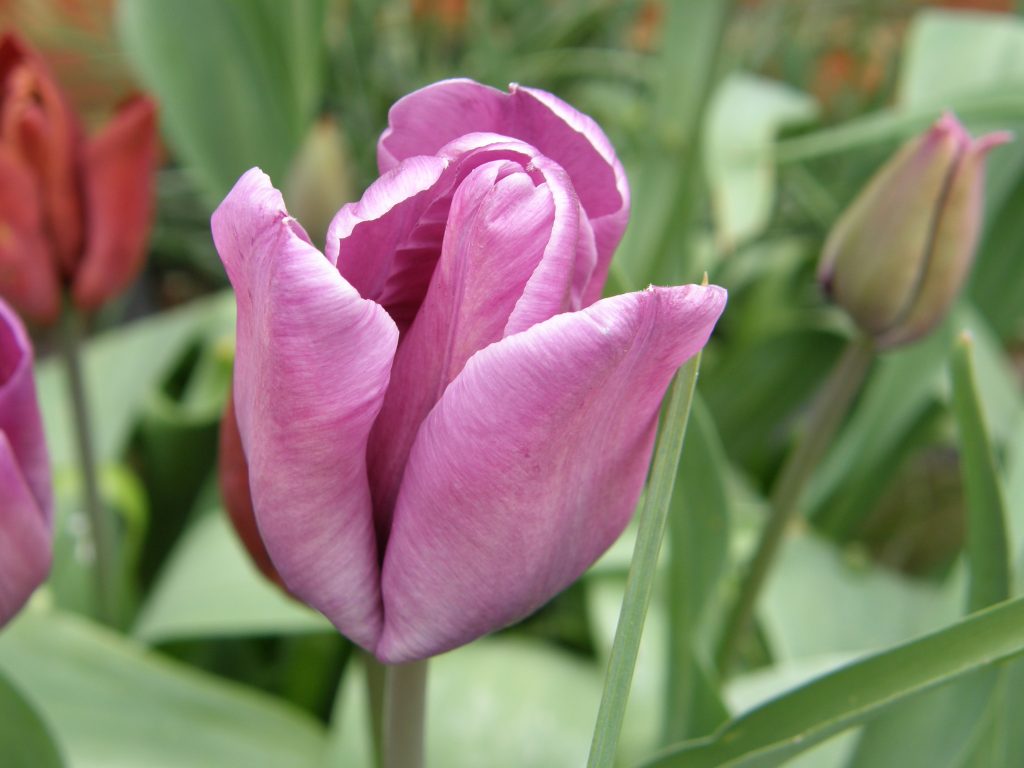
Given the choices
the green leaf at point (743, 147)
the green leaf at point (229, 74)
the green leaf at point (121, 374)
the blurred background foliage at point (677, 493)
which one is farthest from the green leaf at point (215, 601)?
the green leaf at point (743, 147)

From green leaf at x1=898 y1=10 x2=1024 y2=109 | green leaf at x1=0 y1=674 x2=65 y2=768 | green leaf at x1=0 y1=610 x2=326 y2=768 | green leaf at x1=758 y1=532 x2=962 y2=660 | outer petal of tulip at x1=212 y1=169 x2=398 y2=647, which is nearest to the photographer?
outer petal of tulip at x1=212 y1=169 x2=398 y2=647

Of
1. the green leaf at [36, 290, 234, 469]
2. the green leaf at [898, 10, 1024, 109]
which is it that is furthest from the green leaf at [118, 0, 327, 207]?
the green leaf at [898, 10, 1024, 109]

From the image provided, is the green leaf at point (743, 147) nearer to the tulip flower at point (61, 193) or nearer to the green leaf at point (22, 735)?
the tulip flower at point (61, 193)

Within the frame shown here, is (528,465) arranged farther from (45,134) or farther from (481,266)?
(45,134)

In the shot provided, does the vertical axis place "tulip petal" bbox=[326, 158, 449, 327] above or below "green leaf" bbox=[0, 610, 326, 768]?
above

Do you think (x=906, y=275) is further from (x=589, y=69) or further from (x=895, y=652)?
(x=589, y=69)

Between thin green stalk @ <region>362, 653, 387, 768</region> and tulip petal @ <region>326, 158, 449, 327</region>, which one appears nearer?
tulip petal @ <region>326, 158, 449, 327</region>


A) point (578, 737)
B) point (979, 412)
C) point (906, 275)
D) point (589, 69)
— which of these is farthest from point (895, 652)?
point (589, 69)

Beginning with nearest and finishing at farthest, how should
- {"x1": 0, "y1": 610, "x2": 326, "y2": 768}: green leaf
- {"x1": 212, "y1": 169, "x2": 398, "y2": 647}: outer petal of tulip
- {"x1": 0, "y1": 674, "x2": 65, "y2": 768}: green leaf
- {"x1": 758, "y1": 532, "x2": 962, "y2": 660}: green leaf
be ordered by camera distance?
1. {"x1": 212, "y1": 169, "x2": 398, "y2": 647}: outer petal of tulip
2. {"x1": 0, "y1": 674, "x2": 65, "y2": 768}: green leaf
3. {"x1": 0, "y1": 610, "x2": 326, "y2": 768}: green leaf
4. {"x1": 758, "y1": 532, "x2": 962, "y2": 660}: green leaf

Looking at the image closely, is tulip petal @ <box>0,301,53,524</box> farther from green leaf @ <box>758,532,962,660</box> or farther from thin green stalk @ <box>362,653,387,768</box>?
green leaf @ <box>758,532,962,660</box>
